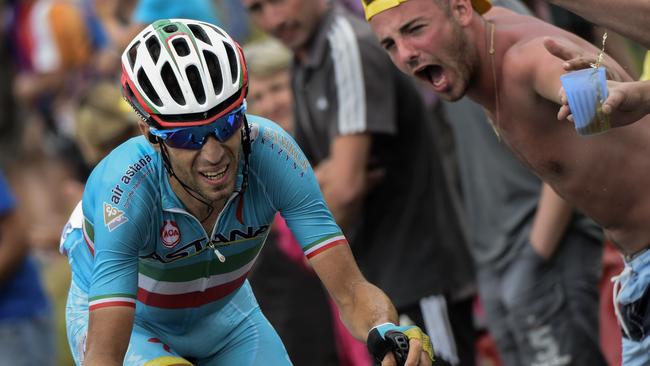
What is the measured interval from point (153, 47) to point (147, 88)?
18 centimetres

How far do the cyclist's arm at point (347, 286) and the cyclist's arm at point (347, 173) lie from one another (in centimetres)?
205

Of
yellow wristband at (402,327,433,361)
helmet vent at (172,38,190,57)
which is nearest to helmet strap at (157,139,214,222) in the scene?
helmet vent at (172,38,190,57)

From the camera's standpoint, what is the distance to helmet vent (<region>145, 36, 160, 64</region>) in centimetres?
535

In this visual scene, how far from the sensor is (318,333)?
8.97m

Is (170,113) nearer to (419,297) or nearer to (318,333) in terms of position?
(419,297)

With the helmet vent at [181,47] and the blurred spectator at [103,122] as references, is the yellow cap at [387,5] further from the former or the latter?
the blurred spectator at [103,122]

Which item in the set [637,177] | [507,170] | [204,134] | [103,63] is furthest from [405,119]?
[103,63]

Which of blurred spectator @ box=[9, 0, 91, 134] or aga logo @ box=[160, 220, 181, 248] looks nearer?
aga logo @ box=[160, 220, 181, 248]

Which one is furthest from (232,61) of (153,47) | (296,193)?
(296,193)

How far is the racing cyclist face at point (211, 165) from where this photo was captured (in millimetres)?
5277

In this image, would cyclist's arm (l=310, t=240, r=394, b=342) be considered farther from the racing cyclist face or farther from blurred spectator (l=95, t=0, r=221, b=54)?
blurred spectator (l=95, t=0, r=221, b=54)

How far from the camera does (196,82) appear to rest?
5320mm

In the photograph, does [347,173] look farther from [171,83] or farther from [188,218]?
[171,83]

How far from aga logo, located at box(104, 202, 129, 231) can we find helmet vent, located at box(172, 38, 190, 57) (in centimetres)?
68
